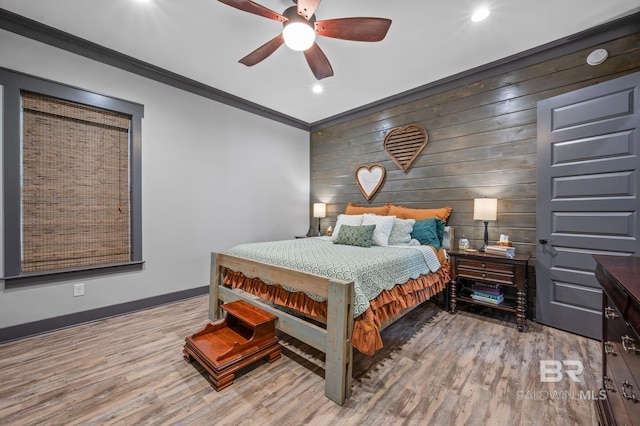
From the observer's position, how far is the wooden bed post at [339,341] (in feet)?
5.23

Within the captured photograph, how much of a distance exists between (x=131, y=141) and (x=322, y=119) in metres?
2.95

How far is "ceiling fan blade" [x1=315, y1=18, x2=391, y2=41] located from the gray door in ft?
6.18

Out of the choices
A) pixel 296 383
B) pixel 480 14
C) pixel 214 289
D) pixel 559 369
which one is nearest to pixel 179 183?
pixel 214 289

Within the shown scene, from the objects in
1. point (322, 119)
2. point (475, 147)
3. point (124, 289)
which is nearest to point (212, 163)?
point (124, 289)

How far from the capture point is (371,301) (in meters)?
1.87

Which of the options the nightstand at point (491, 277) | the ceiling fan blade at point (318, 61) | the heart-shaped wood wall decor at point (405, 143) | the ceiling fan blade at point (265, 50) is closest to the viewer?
the ceiling fan blade at point (265, 50)

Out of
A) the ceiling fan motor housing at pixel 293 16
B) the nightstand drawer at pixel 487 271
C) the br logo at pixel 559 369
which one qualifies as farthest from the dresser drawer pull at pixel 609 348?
the ceiling fan motor housing at pixel 293 16

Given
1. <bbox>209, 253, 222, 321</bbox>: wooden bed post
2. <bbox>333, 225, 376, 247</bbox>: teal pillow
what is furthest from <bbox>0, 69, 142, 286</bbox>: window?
<bbox>333, 225, 376, 247</bbox>: teal pillow

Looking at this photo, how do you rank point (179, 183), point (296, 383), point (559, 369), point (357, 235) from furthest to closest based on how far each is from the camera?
1. point (179, 183)
2. point (357, 235)
3. point (559, 369)
4. point (296, 383)

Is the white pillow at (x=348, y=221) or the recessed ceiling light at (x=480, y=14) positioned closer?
the recessed ceiling light at (x=480, y=14)

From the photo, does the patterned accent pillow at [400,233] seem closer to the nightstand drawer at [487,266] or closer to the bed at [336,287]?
the bed at [336,287]

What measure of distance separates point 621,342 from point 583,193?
1.84 metres

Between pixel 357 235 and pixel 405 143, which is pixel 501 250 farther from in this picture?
pixel 405 143

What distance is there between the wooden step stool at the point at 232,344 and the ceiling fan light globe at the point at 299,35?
2121 mm
